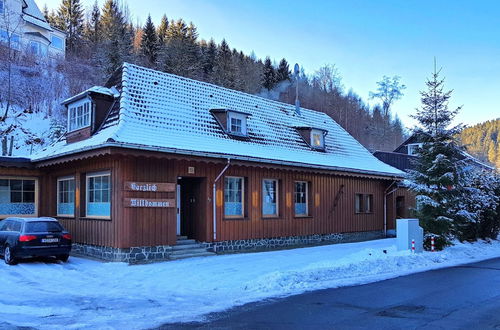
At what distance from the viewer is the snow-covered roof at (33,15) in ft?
174

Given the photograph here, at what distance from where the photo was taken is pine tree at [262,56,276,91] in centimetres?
7444

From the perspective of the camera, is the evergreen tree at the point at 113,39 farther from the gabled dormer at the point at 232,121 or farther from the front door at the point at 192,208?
the front door at the point at 192,208

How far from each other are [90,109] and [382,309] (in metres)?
12.2

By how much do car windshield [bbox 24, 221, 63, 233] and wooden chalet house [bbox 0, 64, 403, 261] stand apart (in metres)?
1.56

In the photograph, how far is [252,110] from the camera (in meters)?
21.6

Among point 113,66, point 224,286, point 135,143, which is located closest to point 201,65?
point 113,66

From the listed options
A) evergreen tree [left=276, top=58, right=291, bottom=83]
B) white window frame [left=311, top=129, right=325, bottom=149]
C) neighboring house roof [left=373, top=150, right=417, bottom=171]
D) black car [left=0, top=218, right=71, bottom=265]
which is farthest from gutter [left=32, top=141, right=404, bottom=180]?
evergreen tree [left=276, top=58, right=291, bottom=83]

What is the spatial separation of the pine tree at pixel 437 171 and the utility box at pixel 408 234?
64.6 inches

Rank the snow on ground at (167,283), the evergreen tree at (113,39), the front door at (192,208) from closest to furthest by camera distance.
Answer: the snow on ground at (167,283) → the front door at (192,208) → the evergreen tree at (113,39)

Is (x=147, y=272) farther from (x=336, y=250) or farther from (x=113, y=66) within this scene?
(x=113, y=66)

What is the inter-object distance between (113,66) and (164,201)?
39.7 m

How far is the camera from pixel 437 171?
18.5 m

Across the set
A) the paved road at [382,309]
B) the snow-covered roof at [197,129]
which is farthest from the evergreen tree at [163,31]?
the paved road at [382,309]

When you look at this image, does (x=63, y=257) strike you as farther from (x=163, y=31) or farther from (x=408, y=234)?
(x=163, y=31)
